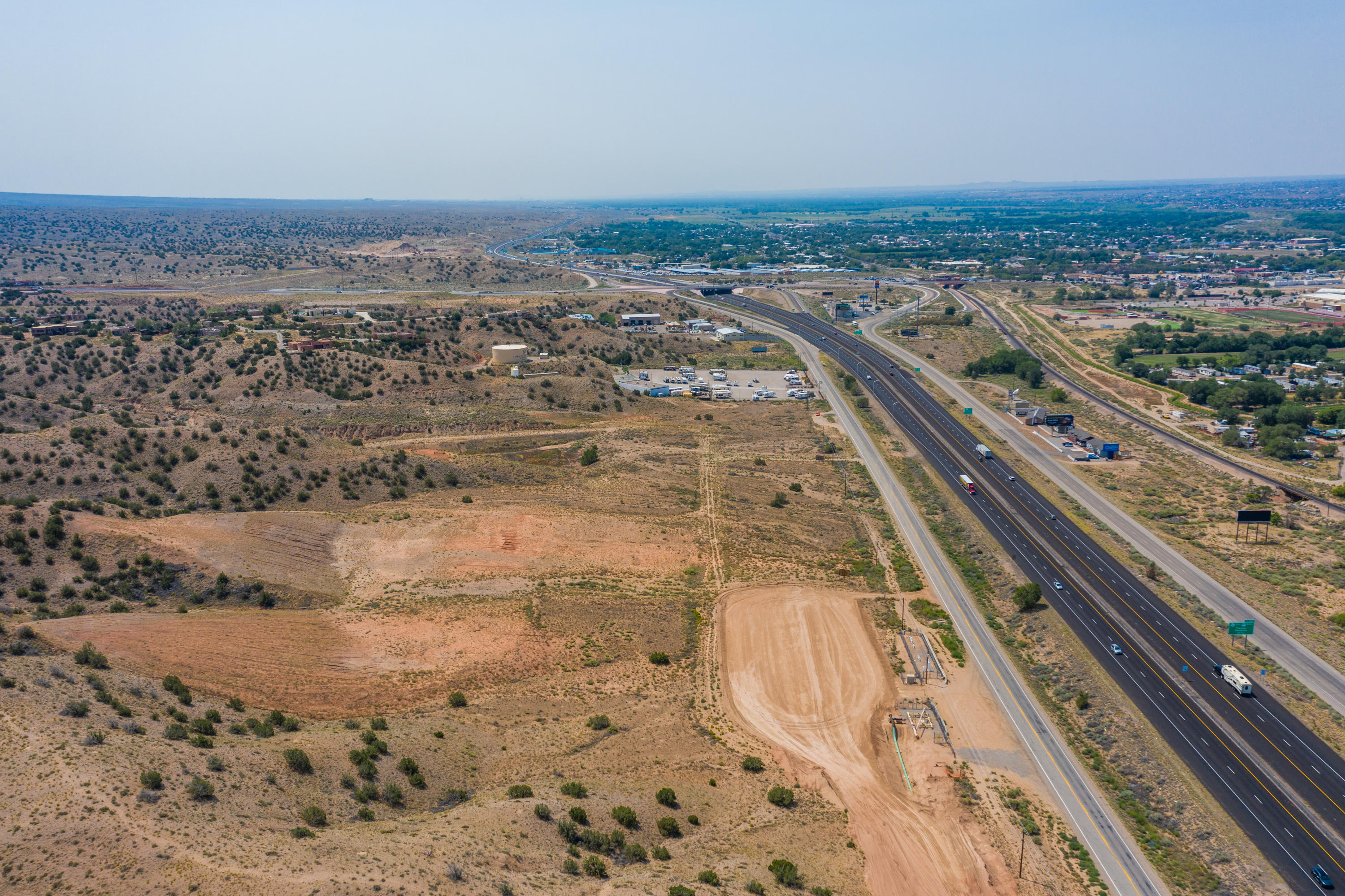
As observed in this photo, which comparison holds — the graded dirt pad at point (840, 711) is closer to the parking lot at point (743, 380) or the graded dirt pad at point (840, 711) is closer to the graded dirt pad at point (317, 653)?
the graded dirt pad at point (317, 653)

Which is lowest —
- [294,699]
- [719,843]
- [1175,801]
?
[1175,801]

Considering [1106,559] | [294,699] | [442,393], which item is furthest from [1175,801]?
[442,393]

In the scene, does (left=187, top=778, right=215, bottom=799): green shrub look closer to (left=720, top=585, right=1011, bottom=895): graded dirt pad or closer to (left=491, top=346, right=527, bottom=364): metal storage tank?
(left=720, top=585, right=1011, bottom=895): graded dirt pad

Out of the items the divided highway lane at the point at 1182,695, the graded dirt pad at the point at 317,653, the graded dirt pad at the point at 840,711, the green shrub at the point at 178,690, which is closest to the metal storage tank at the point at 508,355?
the divided highway lane at the point at 1182,695

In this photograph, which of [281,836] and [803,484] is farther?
[803,484]

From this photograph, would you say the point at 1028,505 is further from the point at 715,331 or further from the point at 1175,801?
the point at 715,331

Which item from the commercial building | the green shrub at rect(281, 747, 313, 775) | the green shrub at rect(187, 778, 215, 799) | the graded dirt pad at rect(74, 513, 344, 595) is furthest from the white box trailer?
the commercial building

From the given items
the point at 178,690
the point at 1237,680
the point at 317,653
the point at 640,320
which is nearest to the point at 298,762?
the point at 178,690
